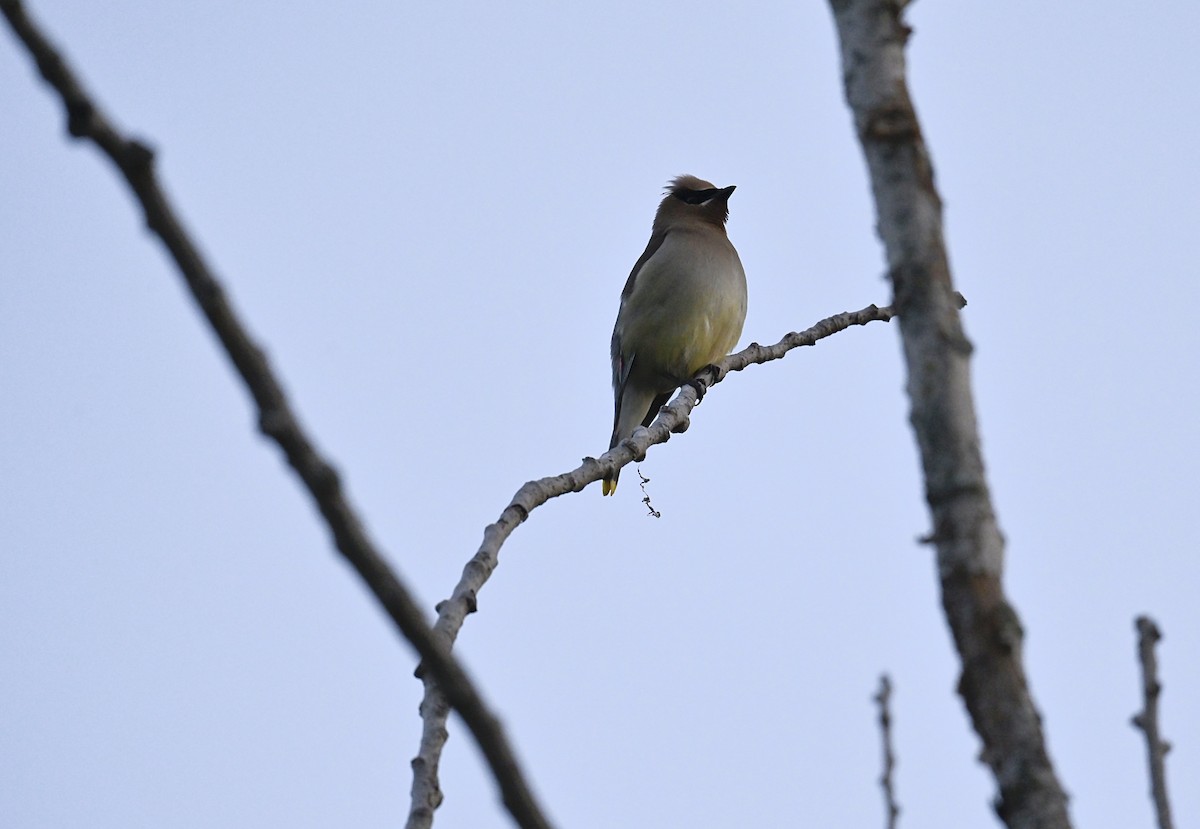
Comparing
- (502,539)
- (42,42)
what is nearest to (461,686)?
(42,42)

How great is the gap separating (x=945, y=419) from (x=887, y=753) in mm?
896

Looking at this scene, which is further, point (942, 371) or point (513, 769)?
point (942, 371)

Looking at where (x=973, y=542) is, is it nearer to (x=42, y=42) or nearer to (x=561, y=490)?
(x=42, y=42)

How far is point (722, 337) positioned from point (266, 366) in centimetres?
649

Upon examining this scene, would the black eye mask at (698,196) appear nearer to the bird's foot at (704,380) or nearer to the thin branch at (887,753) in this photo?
the bird's foot at (704,380)

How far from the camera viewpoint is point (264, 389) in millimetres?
1029

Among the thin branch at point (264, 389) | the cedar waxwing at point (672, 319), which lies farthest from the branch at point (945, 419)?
the cedar waxwing at point (672, 319)

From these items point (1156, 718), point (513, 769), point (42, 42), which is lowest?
point (513, 769)

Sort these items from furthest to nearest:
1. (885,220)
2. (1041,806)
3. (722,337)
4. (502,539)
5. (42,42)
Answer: (722,337), (502,539), (885,220), (1041,806), (42,42)

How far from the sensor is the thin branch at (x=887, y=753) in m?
2.07

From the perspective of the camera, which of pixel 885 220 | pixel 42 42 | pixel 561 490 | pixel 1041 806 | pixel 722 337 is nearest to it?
pixel 42 42

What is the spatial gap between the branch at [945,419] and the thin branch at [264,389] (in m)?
0.51

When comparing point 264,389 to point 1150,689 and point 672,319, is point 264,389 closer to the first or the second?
point 1150,689

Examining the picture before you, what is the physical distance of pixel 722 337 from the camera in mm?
7453
